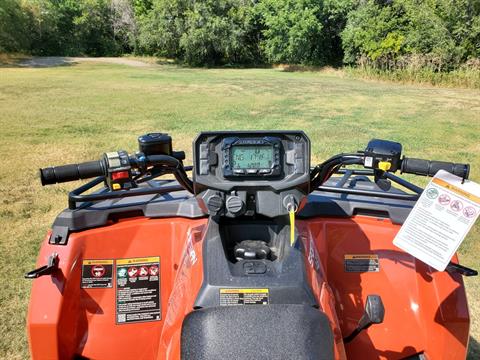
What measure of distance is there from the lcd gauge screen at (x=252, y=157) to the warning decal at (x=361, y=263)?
817mm

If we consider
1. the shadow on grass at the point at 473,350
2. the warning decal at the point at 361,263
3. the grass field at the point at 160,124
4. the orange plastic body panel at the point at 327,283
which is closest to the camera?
the orange plastic body panel at the point at 327,283

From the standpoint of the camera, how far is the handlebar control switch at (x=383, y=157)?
179cm

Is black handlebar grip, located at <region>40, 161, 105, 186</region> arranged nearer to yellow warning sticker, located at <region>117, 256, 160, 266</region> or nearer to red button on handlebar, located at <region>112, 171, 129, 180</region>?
red button on handlebar, located at <region>112, 171, 129, 180</region>

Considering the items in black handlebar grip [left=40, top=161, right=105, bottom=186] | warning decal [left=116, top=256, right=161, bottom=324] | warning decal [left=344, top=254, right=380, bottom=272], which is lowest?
warning decal [left=116, top=256, right=161, bottom=324]

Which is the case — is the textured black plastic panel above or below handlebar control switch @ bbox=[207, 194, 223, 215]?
below

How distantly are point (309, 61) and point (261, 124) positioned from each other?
28451mm

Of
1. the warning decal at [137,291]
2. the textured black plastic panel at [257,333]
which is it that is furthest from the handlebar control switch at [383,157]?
the warning decal at [137,291]

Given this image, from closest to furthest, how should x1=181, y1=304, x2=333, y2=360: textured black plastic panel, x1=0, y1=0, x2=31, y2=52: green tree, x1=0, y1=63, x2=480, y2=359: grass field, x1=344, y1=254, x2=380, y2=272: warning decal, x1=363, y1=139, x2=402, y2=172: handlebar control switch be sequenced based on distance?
x1=181, y1=304, x2=333, y2=360: textured black plastic panel → x1=363, y1=139, x2=402, y2=172: handlebar control switch → x1=344, y1=254, x2=380, y2=272: warning decal → x1=0, y1=63, x2=480, y2=359: grass field → x1=0, y1=0, x2=31, y2=52: green tree

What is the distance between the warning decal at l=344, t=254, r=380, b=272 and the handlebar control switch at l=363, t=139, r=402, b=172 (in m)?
0.65

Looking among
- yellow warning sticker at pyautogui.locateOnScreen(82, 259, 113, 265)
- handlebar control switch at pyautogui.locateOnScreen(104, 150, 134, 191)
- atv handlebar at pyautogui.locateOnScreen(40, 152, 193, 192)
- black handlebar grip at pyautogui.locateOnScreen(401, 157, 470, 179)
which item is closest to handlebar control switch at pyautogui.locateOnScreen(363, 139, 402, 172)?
black handlebar grip at pyautogui.locateOnScreen(401, 157, 470, 179)

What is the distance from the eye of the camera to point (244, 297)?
146cm

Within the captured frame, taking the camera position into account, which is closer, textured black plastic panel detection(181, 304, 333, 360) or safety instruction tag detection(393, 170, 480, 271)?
textured black plastic panel detection(181, 304, 333, 360)

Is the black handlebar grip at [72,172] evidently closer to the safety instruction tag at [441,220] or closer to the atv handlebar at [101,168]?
the atv handlebar at [101,168]

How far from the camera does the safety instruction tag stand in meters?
1.65
